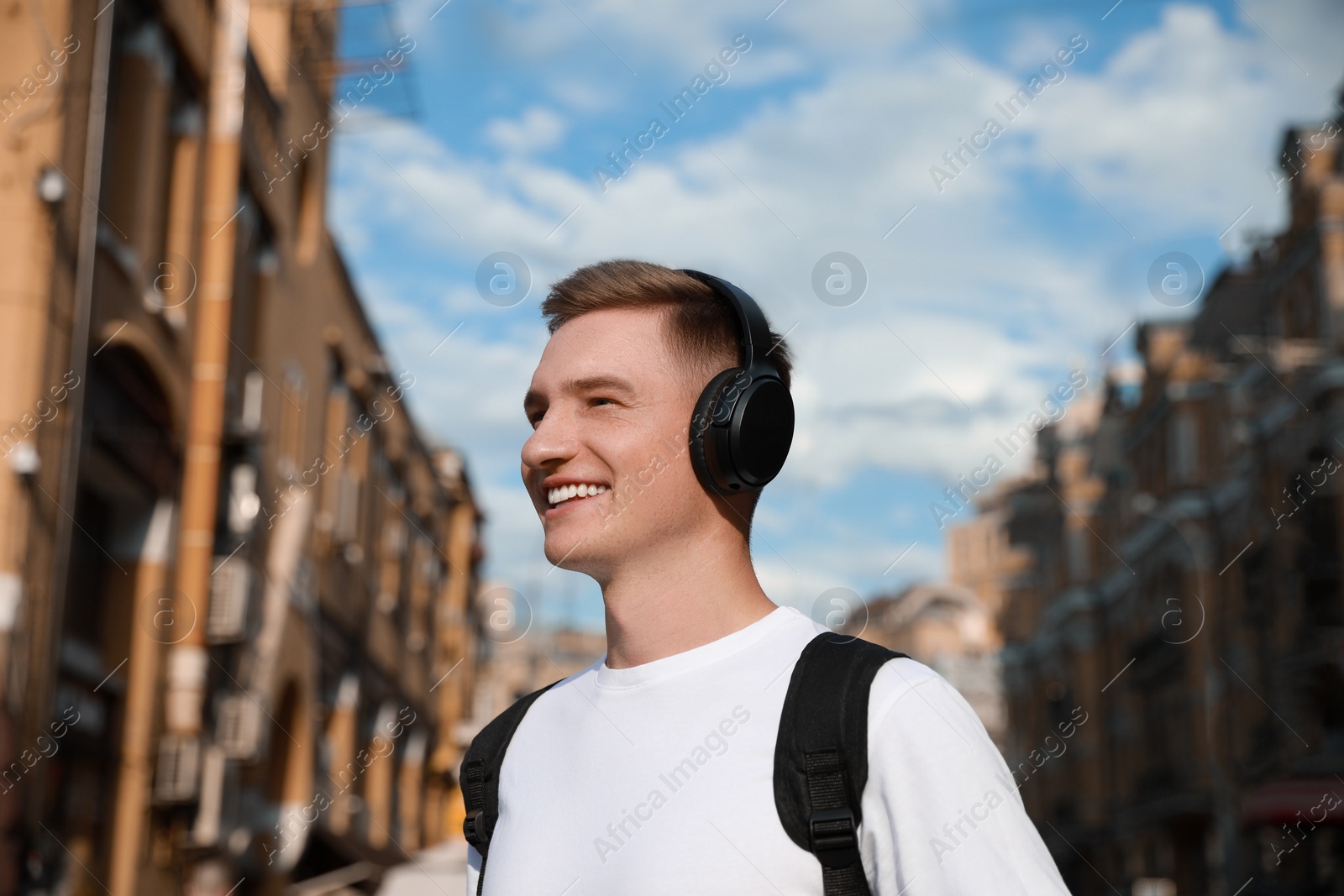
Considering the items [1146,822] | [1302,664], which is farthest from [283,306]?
[1146,822]

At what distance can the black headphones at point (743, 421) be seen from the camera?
2395 millimetres

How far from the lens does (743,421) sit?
2395mm

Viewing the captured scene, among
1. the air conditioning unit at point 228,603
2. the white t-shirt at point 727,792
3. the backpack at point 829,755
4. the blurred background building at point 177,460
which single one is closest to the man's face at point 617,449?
the white t-shirt at point 727,792

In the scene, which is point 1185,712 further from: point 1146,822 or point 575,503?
point 575,503

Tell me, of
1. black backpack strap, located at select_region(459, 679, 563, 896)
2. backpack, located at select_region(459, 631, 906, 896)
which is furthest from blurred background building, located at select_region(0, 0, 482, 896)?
backpack, located at select_region(459, 631, 906, 896)

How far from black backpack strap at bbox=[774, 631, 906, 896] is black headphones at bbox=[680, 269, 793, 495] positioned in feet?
1.41

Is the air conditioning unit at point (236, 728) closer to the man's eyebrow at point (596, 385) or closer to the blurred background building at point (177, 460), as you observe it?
the blurred background building at point (177, 460)

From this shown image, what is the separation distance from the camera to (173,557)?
13.4 metres

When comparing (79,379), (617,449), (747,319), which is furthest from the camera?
(79,379)

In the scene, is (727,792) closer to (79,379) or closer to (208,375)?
(79,379)

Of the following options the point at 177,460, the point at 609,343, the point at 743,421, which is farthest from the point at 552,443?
the point at 177,460

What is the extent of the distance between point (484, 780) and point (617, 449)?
2.34 ft

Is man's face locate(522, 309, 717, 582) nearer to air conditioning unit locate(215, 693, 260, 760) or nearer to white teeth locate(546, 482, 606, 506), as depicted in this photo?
white teeth locate(546, 482, 606, 506)

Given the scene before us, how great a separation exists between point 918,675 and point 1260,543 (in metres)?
33.5
